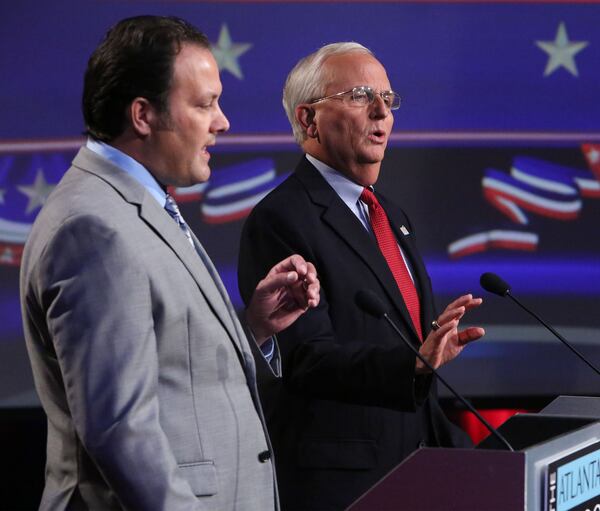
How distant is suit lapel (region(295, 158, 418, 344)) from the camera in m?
2.53

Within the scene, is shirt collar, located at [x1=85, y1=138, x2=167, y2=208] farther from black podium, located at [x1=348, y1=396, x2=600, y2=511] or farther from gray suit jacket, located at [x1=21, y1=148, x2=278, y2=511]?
black podium, located at [x1=348, y1=396, x2=600, y2=511]

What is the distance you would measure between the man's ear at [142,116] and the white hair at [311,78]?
1033mm

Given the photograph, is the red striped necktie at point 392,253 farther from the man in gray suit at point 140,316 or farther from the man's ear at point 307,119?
the man in gray suit at point 140,316

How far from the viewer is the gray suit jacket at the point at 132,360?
1.58 meters

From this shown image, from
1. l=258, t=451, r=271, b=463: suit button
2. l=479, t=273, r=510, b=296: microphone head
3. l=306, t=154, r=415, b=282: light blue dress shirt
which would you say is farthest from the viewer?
l=306, t=154, r=415, b=282: light blue dress shirt

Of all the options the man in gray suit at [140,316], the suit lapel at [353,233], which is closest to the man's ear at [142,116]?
the man in gray suit at [140,316]

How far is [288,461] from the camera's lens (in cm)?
247

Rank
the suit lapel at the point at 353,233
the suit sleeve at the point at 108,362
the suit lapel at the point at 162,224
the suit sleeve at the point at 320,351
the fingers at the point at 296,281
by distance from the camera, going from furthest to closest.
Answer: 1. the suit lapel at the point at 353,233
2. the suit sleeve at the point at 320,351
3. the fingers at the point at 296,281
4. the suit lapel at the point at 162,224
5. the suit sleeve at the point at 108,362

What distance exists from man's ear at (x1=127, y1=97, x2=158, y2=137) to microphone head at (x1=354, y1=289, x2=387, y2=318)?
1.86 ft

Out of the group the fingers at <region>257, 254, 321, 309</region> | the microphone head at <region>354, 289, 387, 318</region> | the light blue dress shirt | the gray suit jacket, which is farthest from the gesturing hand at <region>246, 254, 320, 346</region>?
the light blue dress shirt

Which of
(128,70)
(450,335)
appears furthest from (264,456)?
(128,70)

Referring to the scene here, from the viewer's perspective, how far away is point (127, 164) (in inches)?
70.4

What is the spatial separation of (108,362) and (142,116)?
429 mm

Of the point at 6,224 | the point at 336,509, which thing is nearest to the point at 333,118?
the point at 336,509
